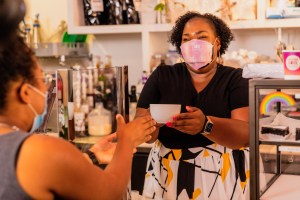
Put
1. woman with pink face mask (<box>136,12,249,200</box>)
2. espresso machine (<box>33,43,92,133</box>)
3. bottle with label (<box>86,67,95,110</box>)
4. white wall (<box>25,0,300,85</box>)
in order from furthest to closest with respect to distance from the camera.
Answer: espresso machine (<box>33,43,92,133</box>), white wall (<box>25,0,300,85</box>), bottle with label (<box>86,67,95,110</box>), woman with pink face mask (<box>136,12,249,200</box>)

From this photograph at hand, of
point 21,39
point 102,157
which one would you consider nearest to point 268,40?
point 102,157

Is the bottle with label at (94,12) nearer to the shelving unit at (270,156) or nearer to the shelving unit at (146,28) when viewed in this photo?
the shelving unit at (146,28)

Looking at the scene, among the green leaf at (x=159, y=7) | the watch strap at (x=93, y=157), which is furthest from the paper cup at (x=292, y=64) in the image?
the green leaf at (x=159, y=7)

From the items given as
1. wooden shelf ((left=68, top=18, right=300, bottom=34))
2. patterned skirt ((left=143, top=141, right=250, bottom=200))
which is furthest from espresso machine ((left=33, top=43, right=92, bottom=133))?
patterned skirt ((left=143, top=141, right=250, bottom=200))

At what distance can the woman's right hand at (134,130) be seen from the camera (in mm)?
1433

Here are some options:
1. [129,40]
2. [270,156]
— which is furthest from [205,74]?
[129,40]

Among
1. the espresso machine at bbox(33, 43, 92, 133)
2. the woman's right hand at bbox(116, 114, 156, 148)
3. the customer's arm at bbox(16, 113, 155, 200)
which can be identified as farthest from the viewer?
the espresso machine at bbox(33, 43, 92, 133)

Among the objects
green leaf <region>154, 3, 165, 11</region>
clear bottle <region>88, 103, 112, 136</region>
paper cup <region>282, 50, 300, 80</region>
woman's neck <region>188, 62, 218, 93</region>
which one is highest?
green leaf <region>154, 3, 165, 11</region>

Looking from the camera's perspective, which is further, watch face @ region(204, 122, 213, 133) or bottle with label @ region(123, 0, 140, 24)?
bottle with label @ region(123, 0, 140, 24)

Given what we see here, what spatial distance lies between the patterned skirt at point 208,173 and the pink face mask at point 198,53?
1.14 ft

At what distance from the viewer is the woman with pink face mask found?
6.90 ft

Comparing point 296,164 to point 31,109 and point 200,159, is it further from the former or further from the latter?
point 31,109

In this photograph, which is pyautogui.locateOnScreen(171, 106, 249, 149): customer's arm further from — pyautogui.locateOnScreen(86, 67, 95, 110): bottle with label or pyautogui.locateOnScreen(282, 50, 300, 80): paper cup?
pyautogui.locateOnScreen(86, 67, 95, 110): bottle with label

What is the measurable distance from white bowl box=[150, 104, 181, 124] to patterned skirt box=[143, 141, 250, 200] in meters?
0.22
